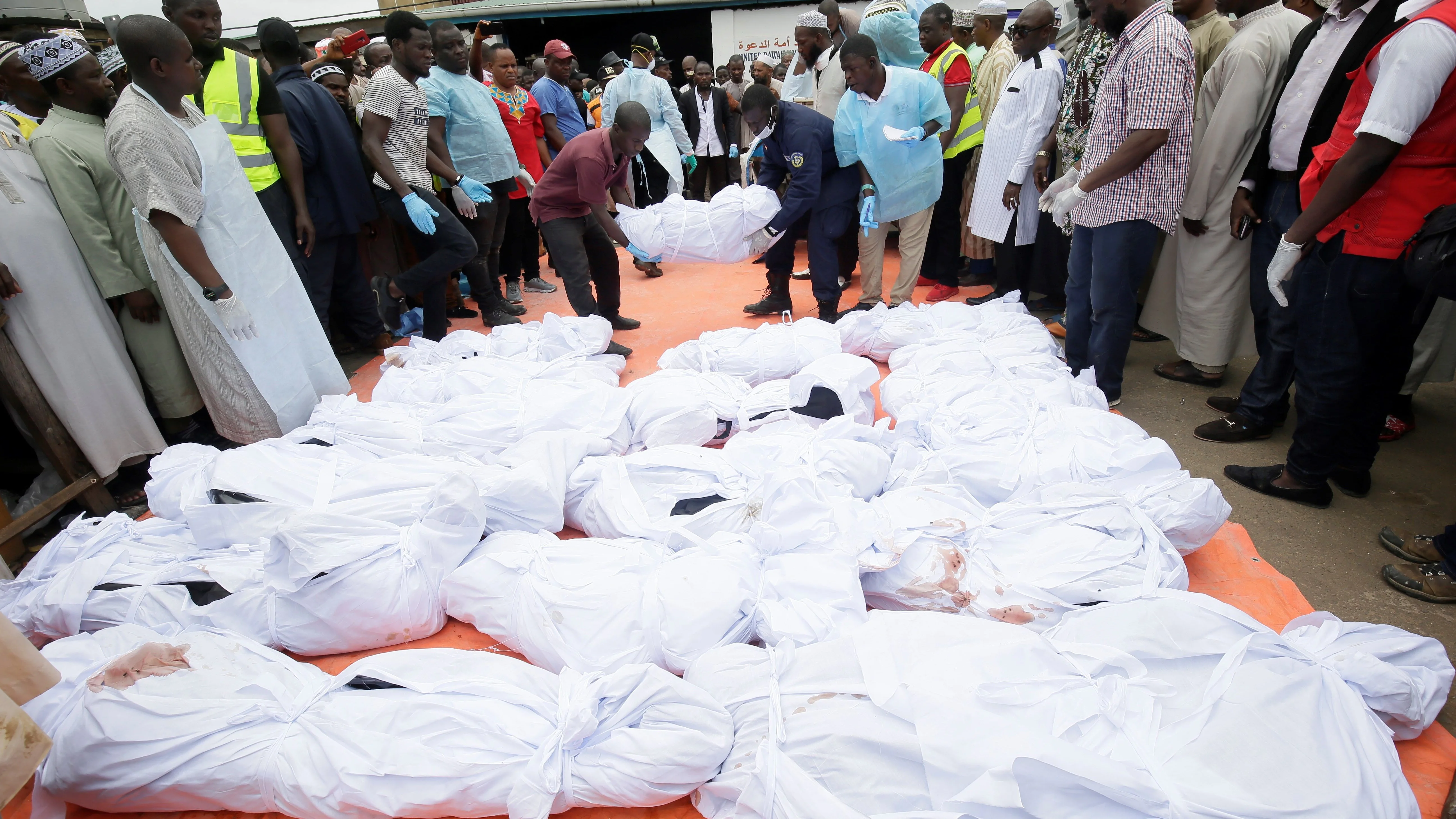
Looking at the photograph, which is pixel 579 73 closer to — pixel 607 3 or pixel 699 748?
pixel 607 3

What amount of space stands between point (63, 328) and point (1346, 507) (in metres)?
4.32

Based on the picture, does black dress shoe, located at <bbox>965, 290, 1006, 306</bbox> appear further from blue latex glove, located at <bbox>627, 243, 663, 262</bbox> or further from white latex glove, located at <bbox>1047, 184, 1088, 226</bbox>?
blue latex glove, located at <bbox>627, 243, 663, 262</bbox>

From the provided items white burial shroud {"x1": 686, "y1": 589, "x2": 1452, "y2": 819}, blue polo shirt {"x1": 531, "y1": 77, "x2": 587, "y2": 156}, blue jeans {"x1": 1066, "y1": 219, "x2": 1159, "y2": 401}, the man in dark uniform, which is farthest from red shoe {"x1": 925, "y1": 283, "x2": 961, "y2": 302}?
white burial shroud {"x1": 686, "y1": 589, "x2": 1452, "y2": 819}

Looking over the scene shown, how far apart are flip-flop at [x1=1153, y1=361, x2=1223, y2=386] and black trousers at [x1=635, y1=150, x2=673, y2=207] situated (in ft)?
15.0

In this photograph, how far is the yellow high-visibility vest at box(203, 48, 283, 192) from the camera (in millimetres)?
2990

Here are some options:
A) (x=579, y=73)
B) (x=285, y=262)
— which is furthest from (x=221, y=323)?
(x=579, y=73)

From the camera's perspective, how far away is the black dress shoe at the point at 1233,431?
8.78 ft

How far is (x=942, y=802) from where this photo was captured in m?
1.09

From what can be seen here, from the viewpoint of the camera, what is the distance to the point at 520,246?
498cm

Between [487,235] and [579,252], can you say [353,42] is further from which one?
[579,252]

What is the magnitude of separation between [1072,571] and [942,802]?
0.77 metres

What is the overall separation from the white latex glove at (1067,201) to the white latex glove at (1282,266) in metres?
0.71

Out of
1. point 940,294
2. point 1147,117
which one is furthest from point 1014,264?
point 1147,117

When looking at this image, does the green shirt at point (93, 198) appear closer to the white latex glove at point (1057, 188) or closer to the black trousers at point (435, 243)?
the black trousers at point (435, 243)
